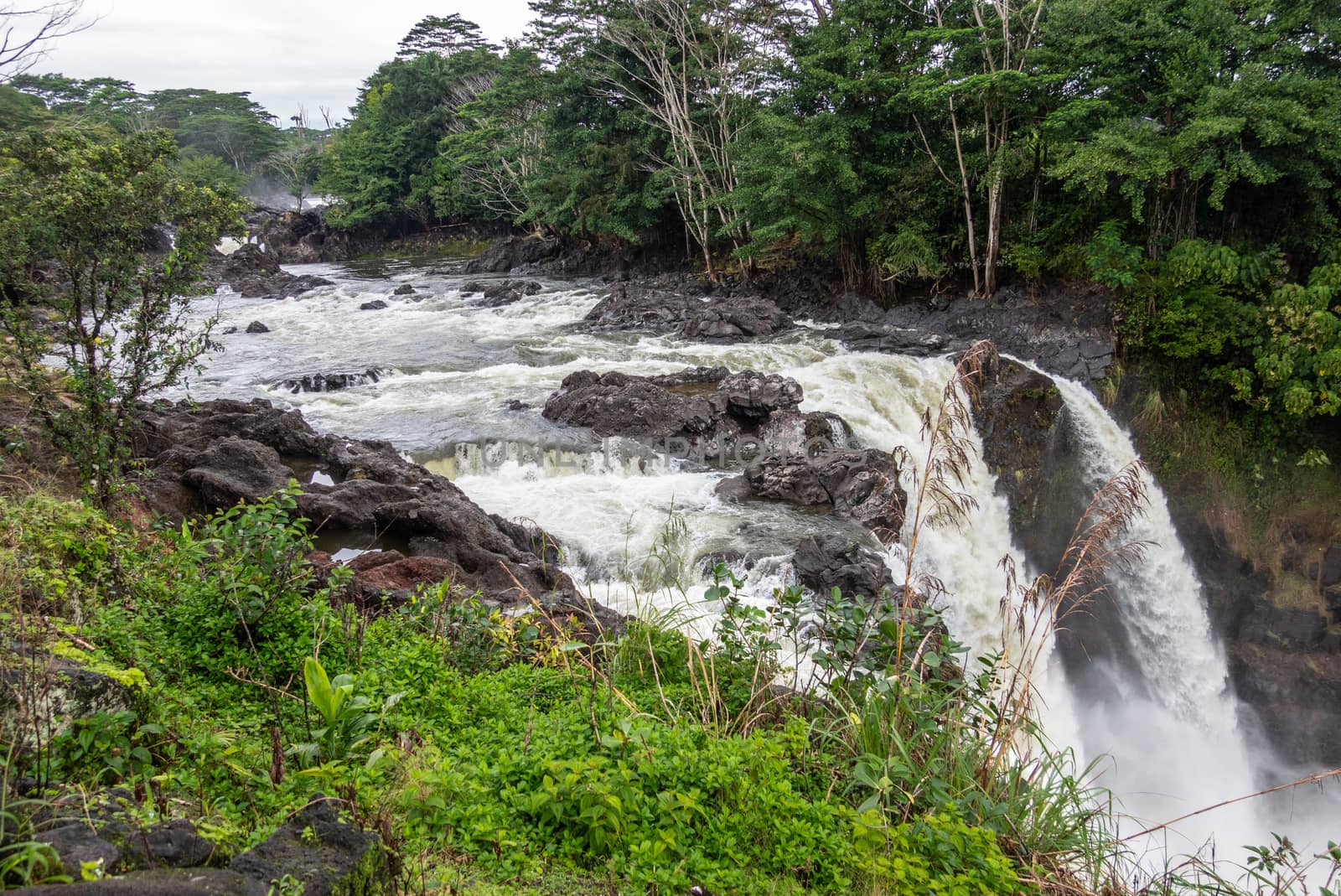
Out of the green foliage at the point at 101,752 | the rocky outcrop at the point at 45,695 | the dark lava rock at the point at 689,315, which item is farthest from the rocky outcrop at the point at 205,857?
the dark lava rock at the point at 689,315

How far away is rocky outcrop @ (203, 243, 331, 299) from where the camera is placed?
27.5 meters

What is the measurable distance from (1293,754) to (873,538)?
25.9 feet

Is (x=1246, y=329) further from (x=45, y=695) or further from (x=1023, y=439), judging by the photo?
(x=45, y=695)

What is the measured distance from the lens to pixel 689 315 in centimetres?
1984

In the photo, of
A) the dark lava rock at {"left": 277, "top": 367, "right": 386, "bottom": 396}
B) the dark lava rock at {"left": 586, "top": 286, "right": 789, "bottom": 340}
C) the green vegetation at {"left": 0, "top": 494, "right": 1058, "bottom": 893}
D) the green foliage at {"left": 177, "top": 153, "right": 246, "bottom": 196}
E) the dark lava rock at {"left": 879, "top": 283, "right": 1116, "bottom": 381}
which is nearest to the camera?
the green vegetation at {"left": 0, "top": 494, "right": 1058, "bottom": 893}

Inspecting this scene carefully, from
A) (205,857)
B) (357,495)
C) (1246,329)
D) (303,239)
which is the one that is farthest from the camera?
(303,239)

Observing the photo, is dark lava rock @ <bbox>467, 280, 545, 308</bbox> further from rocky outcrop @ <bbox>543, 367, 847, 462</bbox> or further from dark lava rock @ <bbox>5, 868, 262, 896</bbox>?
dark lava rock @ <bbox>5, 868, 262, 896</bbox>

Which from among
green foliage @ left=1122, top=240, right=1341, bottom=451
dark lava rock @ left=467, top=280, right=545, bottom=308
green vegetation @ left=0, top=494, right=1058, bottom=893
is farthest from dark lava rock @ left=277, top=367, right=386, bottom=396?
green foliage @ left=1122, top=240, right=1341, bottom=451

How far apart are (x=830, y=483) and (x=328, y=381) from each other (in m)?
9.98

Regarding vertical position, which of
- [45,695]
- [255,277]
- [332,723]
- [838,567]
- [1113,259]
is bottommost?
[838,567]

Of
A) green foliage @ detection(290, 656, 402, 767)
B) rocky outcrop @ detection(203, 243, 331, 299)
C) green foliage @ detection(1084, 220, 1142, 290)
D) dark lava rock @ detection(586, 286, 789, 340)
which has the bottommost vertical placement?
green foliage @ detection(290, 656, 402, 767)

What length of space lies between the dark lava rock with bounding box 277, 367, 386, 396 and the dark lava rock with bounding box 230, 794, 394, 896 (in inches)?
518

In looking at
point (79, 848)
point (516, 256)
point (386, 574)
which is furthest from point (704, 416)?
point (516, 256)

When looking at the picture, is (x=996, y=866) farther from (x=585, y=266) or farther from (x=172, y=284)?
(x=585, y=266)
